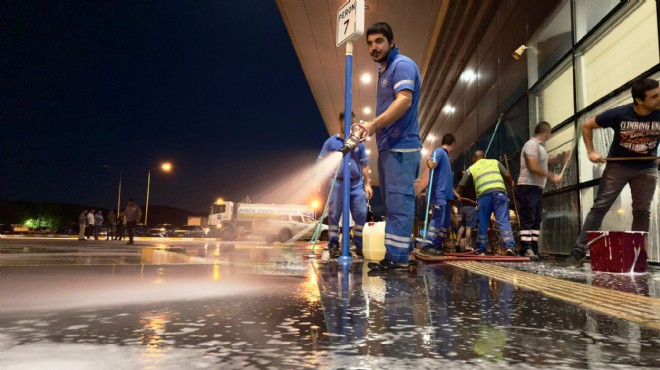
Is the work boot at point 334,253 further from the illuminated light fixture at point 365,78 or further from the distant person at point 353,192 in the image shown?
the illuminated light fixture at point 365,78

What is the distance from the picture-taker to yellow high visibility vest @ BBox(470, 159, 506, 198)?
6391mm

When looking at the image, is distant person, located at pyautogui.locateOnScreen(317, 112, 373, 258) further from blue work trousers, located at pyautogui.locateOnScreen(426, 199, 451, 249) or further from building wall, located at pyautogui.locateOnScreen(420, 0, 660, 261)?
building wall, located at pyautogui.locateOnScreen(420, 0, 660, 261)

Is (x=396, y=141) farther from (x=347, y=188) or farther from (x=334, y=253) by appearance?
(x=334, y=253)

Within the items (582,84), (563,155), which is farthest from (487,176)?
(582,84)

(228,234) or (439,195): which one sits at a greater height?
(439,195)

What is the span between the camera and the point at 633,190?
14.5 feet

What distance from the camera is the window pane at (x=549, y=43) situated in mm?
6973

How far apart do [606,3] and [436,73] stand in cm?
1108

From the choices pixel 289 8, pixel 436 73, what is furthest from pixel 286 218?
pixel 289 8

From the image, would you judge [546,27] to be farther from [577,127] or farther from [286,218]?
[286,218]

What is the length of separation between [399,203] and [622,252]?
80.8 inches

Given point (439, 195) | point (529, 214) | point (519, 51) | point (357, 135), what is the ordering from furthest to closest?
point (519, 51) < point (439, 195) < point (529, 214) < point (357, 135)

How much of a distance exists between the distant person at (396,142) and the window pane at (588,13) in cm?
385

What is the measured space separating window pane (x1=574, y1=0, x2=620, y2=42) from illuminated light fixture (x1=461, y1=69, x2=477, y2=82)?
16.8 ft
